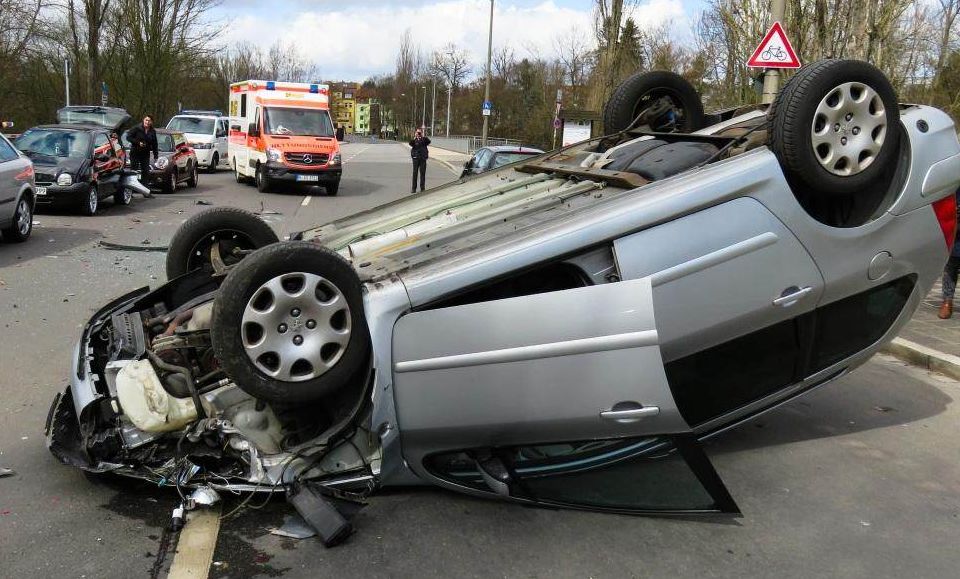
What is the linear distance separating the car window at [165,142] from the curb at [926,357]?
17771 mm

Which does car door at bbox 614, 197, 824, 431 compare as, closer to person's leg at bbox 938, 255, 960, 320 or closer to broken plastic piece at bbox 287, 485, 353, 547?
broken plastic piece at bbox 287, 485, 353, 547

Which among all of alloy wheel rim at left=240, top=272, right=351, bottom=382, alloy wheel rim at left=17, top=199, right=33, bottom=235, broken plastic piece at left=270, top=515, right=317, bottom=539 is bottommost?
broken plastic piece at left=270, top=515, right=317, bottom=539

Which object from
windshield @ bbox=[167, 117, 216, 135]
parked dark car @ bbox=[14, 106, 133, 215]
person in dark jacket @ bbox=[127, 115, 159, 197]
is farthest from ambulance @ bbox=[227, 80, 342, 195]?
windshield @ bbox=[167, 117, 216, 135]

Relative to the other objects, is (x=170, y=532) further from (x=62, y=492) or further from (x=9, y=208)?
(x=9, y=208)

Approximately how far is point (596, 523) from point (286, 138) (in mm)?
18405

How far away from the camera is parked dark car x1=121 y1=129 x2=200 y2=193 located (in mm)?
19341

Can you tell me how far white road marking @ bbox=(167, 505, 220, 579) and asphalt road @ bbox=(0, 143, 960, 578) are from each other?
4 cm

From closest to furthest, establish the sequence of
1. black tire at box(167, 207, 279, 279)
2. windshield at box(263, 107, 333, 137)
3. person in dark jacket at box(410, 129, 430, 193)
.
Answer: black tire at box(167, 207, 279, 279) → windshield at box(263, 107, 333, 137) → person in dark jacket at box(410, 129, 430, 193)

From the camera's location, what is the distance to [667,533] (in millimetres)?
3707

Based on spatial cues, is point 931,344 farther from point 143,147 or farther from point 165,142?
point 165,142

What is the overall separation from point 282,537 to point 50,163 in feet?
43.5

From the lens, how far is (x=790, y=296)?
3.91m

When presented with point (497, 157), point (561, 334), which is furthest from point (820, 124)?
Result: point (497, 157)

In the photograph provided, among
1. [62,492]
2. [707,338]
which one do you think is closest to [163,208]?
[62,492]
